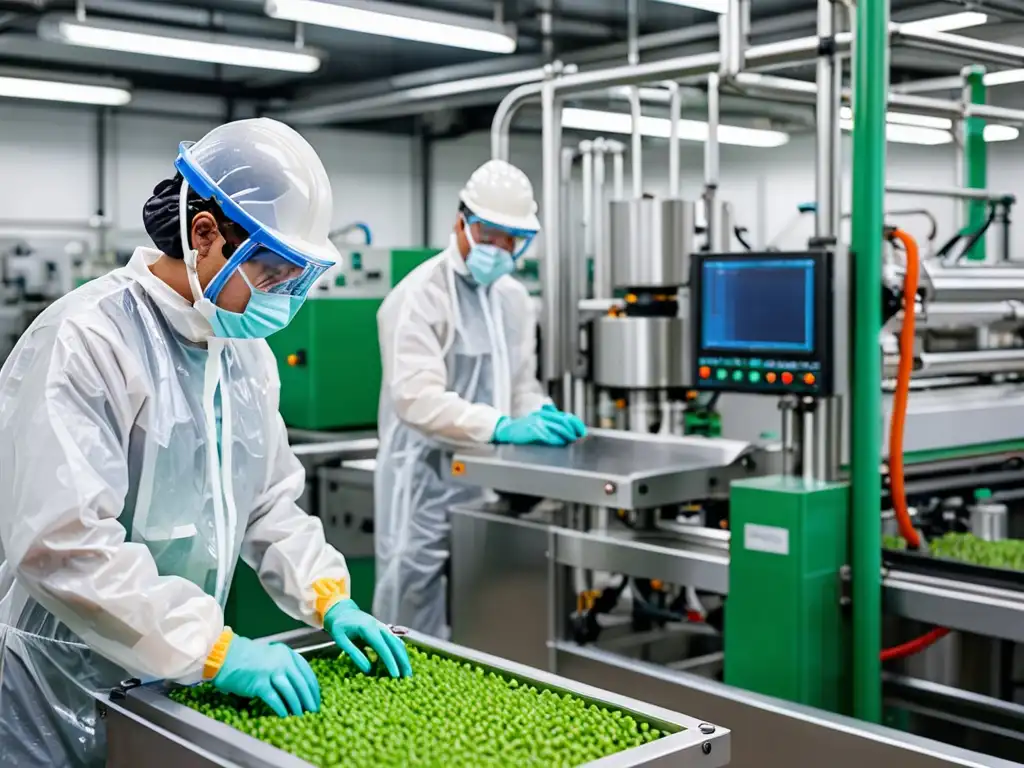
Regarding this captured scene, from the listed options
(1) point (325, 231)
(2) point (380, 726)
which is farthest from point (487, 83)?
(2) point (380, 726)

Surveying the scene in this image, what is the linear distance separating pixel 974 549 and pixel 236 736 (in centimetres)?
185

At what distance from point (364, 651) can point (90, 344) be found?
575mm

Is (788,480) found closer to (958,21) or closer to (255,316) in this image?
(255,316)

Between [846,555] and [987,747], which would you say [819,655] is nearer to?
[846,555]

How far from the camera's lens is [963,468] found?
301cm

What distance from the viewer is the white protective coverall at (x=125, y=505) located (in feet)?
4.68

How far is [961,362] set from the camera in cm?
275

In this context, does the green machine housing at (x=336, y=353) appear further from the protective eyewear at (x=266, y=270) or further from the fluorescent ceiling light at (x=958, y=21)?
the fluorescent ceiling light at (x=958, y=21)

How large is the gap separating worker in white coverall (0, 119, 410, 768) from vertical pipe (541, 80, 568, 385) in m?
1.62

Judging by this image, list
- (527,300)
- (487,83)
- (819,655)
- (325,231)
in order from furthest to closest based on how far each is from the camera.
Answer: (487,83) < (527,300) < (819,655) < (325,231)

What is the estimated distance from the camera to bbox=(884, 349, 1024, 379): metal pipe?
8.55 feet

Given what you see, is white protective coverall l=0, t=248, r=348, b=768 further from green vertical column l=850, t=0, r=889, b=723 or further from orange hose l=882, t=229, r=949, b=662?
orange hose l=882, t=229, r=949, b=662

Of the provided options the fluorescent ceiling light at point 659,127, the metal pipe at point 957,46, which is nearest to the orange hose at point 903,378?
the metal pipe at point 957,46

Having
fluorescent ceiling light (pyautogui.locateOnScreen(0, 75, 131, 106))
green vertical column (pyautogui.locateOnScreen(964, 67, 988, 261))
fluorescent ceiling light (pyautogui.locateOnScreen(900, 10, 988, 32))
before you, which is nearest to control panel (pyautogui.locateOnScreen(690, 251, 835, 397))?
green vertical column (pyautogui.locateOnScreen(964, 67, 988, 261))
